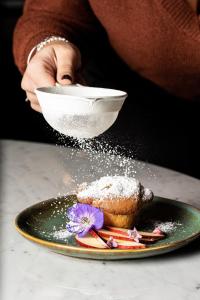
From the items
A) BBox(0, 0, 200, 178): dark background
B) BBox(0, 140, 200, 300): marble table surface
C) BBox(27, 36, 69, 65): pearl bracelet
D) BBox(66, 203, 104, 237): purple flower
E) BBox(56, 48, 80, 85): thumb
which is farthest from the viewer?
BBox(0, 0, 200, 178): dark background

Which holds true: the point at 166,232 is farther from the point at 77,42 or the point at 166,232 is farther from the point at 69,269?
the point at 77,42

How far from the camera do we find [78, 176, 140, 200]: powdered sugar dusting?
2.31 ft

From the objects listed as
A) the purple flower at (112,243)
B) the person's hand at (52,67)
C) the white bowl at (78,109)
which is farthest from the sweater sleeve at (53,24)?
the purple flower at (112,243)

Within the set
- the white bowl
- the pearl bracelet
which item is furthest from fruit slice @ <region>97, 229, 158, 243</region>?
the pearl bracelet

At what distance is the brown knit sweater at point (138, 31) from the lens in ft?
3.65

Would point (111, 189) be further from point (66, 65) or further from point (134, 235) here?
point (66, 65)

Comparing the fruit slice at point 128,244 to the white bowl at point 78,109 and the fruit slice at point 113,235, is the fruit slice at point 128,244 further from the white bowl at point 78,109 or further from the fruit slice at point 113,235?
the white bowl at point 78,109

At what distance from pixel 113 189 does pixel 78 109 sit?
11 centimetres

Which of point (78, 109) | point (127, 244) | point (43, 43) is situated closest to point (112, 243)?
point (127, 244)

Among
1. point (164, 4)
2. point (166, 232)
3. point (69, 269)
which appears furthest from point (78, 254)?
point (164, 4)

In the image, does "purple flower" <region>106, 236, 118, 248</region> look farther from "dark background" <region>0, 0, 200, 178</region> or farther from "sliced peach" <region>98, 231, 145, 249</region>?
"dark background" <region>0, 0, 200, 178</region>

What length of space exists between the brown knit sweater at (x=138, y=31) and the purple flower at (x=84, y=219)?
55cm

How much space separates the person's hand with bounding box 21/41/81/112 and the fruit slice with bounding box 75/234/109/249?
1.04ft

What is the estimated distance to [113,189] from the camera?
710 millimetres
